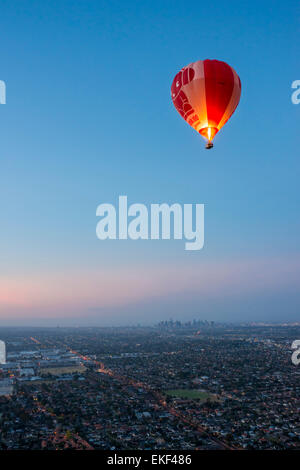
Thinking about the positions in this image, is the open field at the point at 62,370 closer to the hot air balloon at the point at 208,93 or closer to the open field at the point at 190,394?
the open field at the point at 190,394

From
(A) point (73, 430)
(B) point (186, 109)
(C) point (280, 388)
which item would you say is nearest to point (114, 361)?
(C) point (280, 388)

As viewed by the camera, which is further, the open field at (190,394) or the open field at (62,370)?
the open field at (62,370)

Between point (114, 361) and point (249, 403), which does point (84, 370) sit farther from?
point (249, 403)

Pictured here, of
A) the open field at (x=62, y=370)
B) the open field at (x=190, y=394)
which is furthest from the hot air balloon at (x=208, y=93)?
the open field at (x=62, y=370)

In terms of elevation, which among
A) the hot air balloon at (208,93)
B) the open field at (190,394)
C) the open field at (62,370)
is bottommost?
the open field at (62,370)

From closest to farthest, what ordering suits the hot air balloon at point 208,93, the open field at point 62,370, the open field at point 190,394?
1. the hot air balloon at point 208,93
2. the open field at point 190,394
3. the open field at point 62,370

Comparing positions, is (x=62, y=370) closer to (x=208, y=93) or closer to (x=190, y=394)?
(x=190, y=394)
